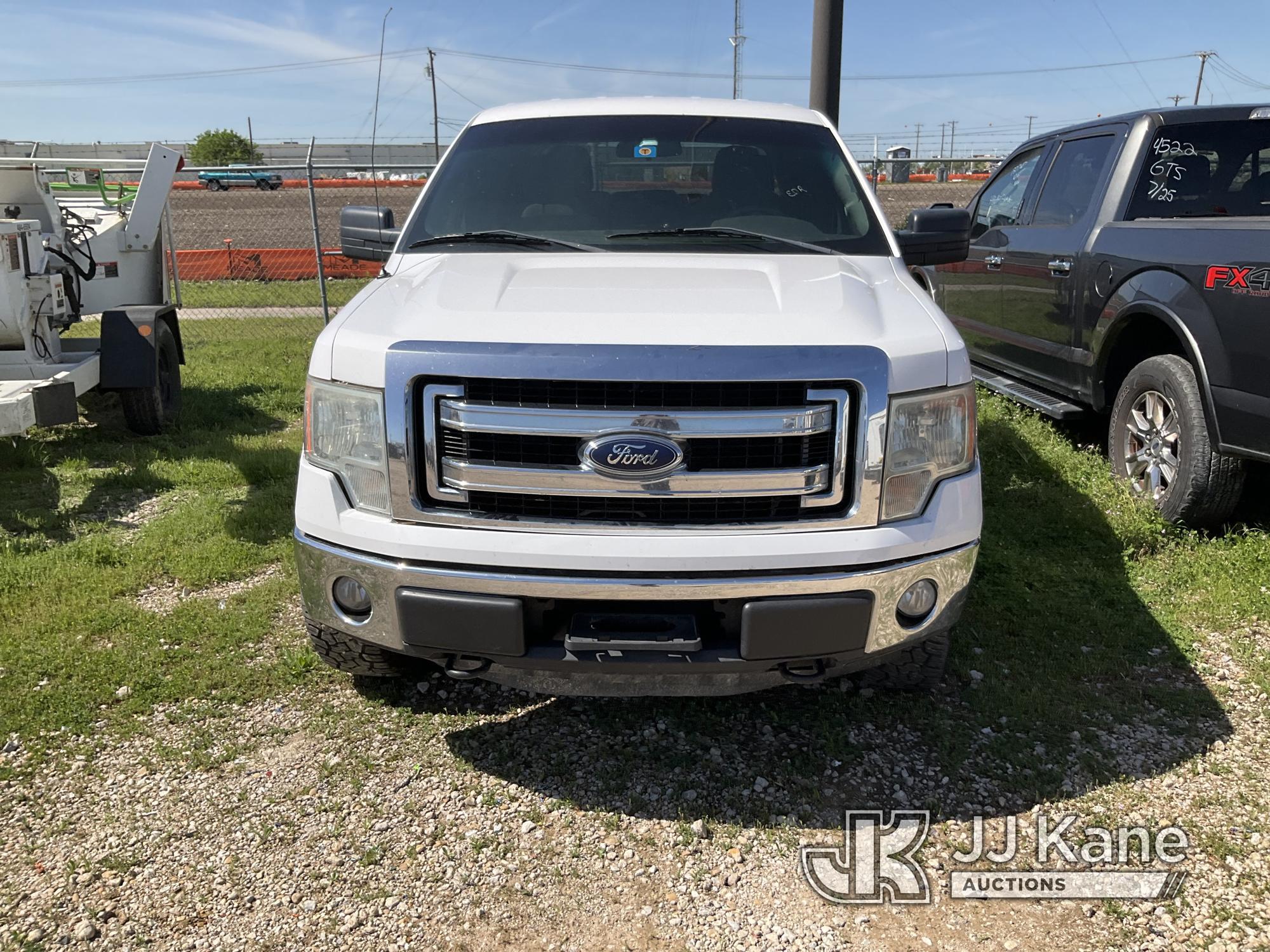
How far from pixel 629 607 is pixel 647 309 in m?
0.84

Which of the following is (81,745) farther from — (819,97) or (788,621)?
(819,97)

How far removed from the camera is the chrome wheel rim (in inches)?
183

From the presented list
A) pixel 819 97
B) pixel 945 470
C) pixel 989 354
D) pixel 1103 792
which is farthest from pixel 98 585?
pixel 819 97

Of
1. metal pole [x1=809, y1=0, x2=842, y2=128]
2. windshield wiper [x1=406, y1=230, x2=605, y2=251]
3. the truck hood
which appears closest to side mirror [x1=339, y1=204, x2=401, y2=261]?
windshield wiper [x1=406, y1=230, x2=605, y2=251]

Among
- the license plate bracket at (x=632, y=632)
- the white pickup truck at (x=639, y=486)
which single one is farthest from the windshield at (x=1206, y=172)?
the license plate bracket at (x=632, y=632)

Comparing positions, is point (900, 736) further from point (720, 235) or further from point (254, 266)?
point (254, 266)

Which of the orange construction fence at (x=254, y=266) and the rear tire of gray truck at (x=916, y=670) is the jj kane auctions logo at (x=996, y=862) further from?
the orange construction fence at (x=254, y=266)

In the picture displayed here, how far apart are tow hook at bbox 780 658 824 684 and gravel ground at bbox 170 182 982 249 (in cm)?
1725

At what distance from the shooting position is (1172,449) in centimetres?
468

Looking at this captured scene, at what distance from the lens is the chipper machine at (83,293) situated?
5449 mm

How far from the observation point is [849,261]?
11.4 feet

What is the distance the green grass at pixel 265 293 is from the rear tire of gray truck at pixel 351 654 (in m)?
10.6

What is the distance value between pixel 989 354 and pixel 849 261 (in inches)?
146

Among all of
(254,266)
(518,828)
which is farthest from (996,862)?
(254,266)
